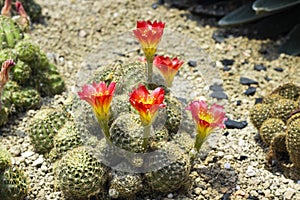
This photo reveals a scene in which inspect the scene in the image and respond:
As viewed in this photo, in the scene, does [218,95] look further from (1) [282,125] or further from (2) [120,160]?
(2) [120,160]

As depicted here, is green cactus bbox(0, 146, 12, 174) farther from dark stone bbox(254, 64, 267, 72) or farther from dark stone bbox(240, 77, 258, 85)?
dark stone bbox(254, 64, 267, 72)

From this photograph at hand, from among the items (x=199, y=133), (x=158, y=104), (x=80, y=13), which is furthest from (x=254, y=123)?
(x=80, y=13)

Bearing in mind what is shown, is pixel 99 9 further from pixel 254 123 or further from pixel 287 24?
pixel 254 123

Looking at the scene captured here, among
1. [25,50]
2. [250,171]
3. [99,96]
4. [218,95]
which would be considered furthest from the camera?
[218,95]

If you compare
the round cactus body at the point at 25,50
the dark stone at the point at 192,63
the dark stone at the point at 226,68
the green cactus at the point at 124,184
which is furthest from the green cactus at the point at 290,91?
the round cactus body at the point at 25,50

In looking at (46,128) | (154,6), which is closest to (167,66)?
(46,128)
